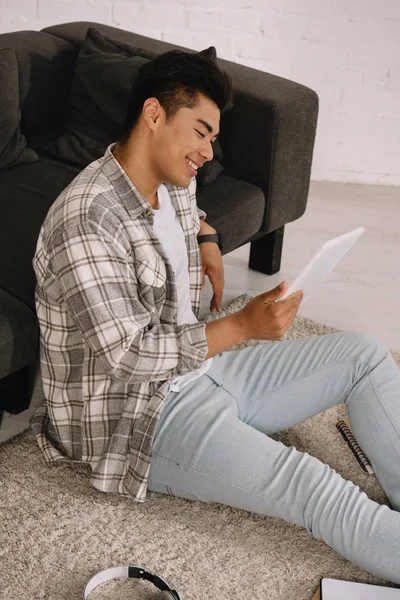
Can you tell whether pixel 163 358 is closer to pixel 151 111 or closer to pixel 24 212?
pixel 151 111

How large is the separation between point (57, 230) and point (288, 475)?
64 cm

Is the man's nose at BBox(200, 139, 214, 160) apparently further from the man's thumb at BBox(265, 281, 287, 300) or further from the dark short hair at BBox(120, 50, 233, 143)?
the man's thumb at BBox(265, 281, 287, 300)

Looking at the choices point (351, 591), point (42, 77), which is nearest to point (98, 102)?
point (42, 77)

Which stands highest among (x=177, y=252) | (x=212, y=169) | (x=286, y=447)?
(x=177, y=252)

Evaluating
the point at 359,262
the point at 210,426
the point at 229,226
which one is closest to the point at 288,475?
the point at 210,426

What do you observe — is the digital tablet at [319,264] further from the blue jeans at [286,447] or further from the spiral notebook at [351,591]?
the spiral notebook at [351,591]

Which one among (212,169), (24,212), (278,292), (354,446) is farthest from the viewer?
(212,169)

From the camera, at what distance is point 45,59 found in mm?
2613

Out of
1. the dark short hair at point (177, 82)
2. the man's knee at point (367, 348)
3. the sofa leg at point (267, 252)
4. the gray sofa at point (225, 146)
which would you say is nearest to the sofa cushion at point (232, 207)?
the gray sofa at point (225, 146)

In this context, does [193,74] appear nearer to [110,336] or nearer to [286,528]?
[110,336]

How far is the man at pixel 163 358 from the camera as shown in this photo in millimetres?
1537

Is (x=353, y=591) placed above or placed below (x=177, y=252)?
below

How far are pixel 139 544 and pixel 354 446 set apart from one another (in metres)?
0.59

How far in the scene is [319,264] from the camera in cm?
166
